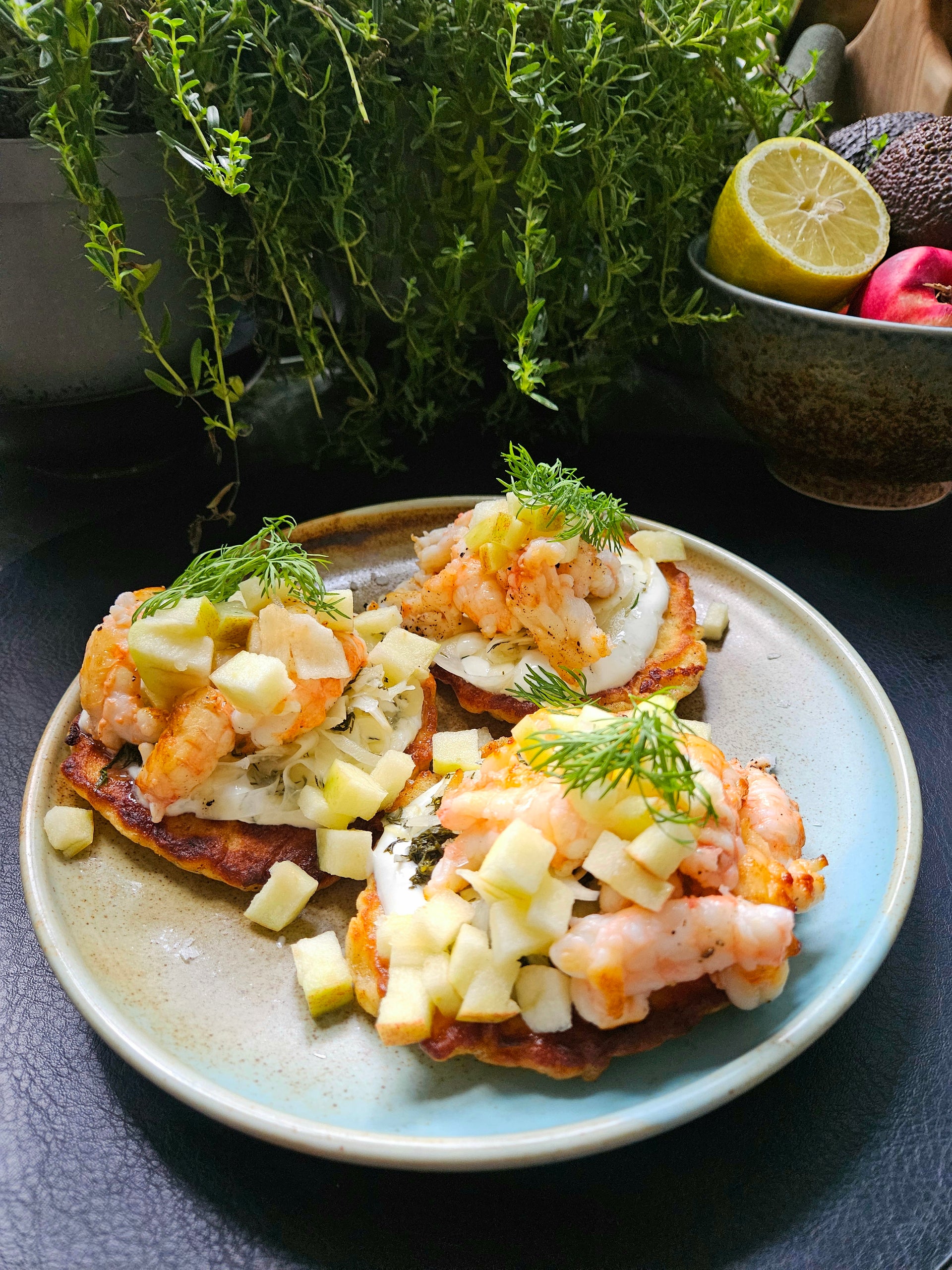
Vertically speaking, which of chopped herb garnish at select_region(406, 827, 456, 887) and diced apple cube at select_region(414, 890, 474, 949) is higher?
diced apple cube at select_region(414, 890, 474, 949)

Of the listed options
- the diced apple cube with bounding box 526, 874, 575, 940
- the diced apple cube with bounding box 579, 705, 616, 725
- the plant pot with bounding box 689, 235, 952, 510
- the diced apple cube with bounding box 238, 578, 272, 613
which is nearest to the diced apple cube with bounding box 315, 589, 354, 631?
the diced apple cube with bounding box 238, 578, 272, 613

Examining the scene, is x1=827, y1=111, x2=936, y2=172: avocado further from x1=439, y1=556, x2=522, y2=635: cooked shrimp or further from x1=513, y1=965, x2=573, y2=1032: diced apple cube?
x1=513, y1=965, x2=573, y2=1032: diced apple cube

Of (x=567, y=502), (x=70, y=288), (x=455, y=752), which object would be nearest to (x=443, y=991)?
(x=455, y=752)

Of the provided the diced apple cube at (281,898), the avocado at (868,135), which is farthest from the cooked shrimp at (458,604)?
the avocado at (868,135)

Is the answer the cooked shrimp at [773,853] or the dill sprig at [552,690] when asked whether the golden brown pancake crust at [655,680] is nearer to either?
the dill sprig at [552,690]

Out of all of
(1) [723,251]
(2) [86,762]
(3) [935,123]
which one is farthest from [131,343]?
(3) [935,123]

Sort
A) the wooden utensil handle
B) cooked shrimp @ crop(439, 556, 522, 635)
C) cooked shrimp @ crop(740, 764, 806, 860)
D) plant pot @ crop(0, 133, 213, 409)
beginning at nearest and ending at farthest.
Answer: cooked shrimp @ crop(740, 764, 806, 860) < cooked shrimp @ crop(439, 556, 522, 635) < plant pot @ crop(0, 133, 213, 409) < the wooden utensil handle
